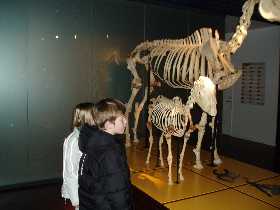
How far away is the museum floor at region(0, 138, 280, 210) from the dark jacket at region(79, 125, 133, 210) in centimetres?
117

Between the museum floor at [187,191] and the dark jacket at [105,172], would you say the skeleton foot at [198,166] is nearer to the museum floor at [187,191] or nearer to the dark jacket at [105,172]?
the museum floor at [187,191]

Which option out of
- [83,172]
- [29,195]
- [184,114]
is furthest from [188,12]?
[83,172]

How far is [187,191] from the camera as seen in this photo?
11.5 feet

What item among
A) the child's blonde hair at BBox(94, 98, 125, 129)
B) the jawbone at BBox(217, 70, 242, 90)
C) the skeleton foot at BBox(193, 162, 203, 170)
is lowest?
the skeleton foot at BBox(193, 162, 203, 170)

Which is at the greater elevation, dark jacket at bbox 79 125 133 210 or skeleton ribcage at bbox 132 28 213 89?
skeleton ribcage at bbox 132 28 213 89

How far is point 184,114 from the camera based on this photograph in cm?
355

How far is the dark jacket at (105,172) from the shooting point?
204cm

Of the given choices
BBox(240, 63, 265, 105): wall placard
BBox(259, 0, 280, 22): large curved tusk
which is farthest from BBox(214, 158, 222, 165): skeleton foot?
BBox(240, 63, 265, 105): wall placard

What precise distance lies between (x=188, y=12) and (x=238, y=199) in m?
3.90

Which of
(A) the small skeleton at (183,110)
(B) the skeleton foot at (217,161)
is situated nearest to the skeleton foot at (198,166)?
(B) the skeleton foot at (217,161)

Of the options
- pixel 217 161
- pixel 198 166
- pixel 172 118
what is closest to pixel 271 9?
pixel 172 118

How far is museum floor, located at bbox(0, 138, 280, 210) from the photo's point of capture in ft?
10.6

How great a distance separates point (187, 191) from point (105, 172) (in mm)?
1711

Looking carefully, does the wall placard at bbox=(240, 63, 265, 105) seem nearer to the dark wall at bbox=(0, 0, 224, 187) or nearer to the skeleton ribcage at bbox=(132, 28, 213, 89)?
the dark wall at bbox=(0, 0, 224, 187)
